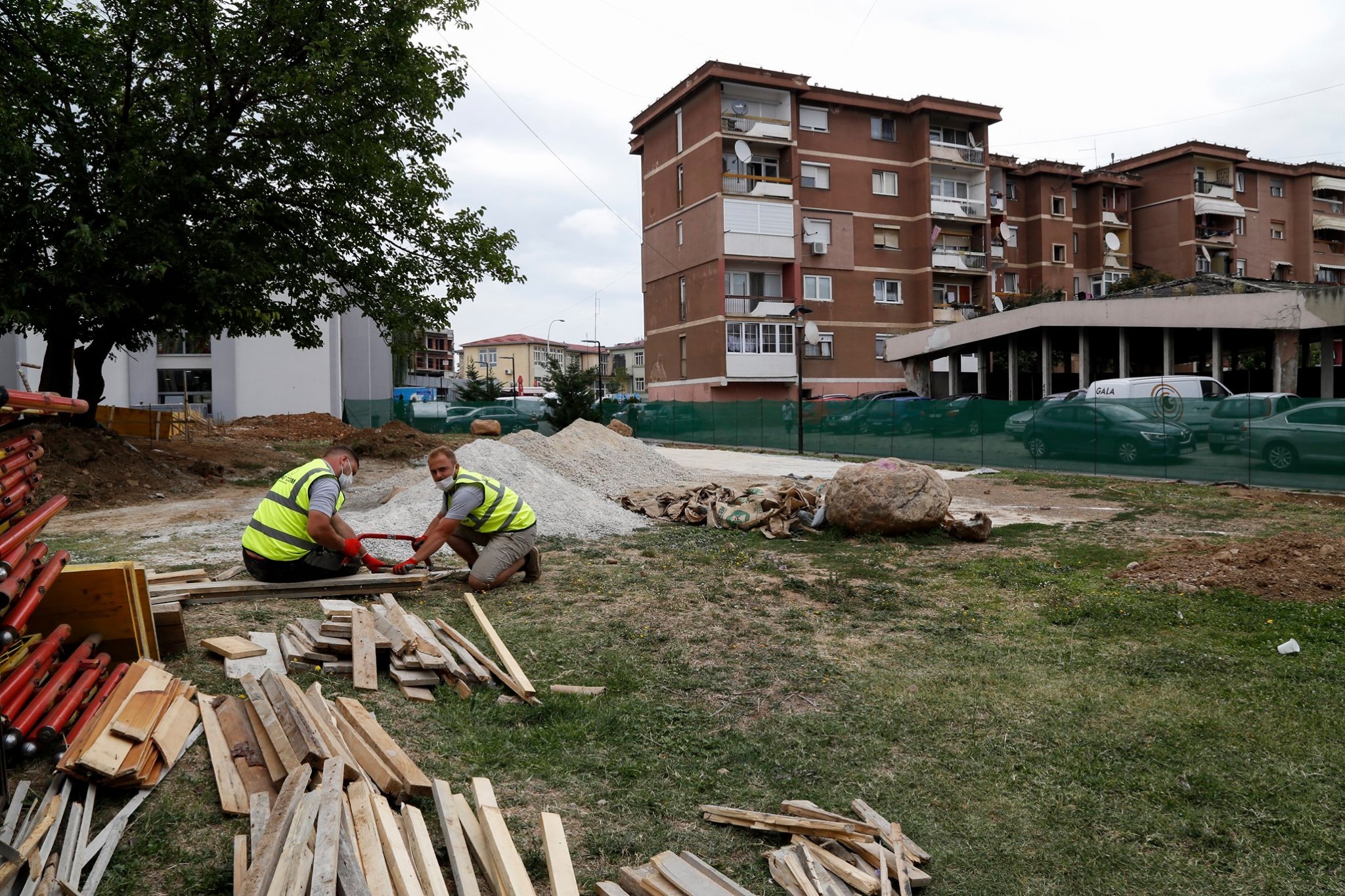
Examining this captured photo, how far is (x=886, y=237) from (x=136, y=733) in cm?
4817

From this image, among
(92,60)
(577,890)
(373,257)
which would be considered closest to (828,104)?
(373,257)

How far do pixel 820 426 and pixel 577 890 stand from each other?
2686 cm

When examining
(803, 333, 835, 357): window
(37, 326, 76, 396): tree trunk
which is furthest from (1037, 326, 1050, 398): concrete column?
(37, 326, 76, 396): tree trunk

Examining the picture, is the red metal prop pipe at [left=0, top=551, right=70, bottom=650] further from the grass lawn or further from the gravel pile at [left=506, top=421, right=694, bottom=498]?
the gravel pile at [left=506, top=421, right=694, bottom=498]

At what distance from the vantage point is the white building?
137ft

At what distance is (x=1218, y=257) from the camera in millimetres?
58438

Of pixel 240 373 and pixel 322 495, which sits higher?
pixel 240 373

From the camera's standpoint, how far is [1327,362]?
26031mm

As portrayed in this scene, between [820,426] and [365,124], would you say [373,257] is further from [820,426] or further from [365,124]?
[820,426]

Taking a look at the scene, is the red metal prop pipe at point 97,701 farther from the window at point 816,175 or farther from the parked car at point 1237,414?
the window at point 816,175

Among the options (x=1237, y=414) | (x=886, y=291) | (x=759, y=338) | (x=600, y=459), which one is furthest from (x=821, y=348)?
(x=600, y=459)

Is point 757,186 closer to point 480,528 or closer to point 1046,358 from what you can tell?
point 1046,358

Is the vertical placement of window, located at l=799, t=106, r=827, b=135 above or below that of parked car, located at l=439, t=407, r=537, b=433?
above

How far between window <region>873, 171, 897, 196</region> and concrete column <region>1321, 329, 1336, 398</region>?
24991mm
